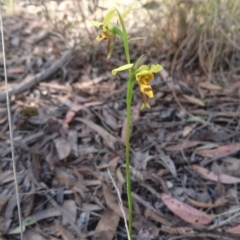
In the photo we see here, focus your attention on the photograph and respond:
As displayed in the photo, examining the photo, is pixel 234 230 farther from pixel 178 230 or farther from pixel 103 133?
pixel 103 133

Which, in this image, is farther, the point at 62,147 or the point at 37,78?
the point at 37,78

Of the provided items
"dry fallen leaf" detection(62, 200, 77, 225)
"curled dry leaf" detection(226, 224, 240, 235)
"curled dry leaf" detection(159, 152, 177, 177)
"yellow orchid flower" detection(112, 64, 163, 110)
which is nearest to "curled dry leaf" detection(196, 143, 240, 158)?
"curled dry leaf" detection(159, 152, 177, 177)

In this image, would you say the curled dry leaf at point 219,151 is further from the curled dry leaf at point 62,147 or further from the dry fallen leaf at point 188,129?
the curled dry leaf at point 62,147

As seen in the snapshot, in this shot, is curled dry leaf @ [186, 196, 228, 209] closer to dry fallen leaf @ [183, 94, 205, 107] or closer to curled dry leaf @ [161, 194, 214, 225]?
curled dry leaf @ [161, 194, 214, 225]

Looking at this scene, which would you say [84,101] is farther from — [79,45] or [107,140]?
[79,45]

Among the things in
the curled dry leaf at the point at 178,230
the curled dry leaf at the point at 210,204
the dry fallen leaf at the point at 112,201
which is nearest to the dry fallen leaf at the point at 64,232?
the dry fallen leaf at the point at 112,201

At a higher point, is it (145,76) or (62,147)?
(145,76)

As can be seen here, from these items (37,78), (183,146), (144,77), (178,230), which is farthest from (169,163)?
(37,78)

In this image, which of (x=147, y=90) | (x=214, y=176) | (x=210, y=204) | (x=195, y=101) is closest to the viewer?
(x=147, y=90)
